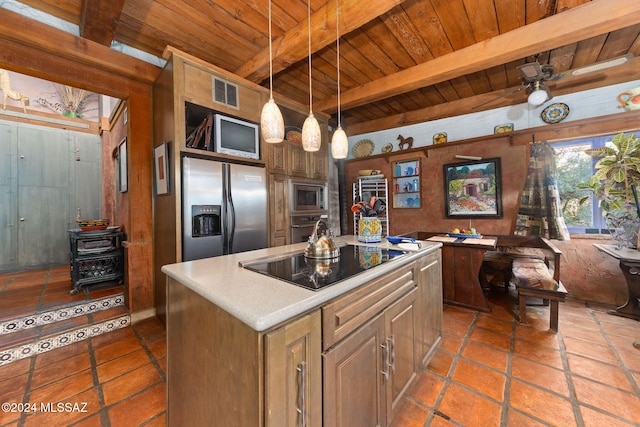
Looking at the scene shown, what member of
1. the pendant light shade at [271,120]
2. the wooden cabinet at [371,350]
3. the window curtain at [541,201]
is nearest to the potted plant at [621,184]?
the window curtain at [541,201]

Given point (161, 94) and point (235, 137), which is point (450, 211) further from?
point (161, 94)

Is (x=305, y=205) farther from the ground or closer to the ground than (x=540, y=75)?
closer to the ground

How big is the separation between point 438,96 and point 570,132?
1.64 meters

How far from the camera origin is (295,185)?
3.29 meters

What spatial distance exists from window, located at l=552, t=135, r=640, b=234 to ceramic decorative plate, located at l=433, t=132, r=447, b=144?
4.28 feet

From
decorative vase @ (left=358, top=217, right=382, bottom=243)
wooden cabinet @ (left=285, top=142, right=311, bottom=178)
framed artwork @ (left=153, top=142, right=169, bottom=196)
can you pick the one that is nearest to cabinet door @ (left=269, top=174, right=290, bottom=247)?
wooden cabinet @ (left=285, top=142, right=311, bottom=178)

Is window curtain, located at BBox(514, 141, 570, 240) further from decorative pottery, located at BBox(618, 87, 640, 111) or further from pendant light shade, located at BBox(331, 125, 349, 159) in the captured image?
pendant light shade, located at BBox(331, 125, 349, 159)

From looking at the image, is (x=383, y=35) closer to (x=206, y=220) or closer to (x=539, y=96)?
(x=539, y=96)

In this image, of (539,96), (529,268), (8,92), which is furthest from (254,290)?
(8,92)

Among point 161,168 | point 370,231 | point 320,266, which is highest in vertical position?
point 161,168

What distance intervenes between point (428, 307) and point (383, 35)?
240cm

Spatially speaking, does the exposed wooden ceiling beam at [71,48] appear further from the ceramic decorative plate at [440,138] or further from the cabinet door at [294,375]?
the ceramic decorative plate at [440,138]

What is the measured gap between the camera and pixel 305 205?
3.46 metres

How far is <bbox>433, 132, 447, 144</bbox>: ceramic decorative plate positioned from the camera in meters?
3.85
